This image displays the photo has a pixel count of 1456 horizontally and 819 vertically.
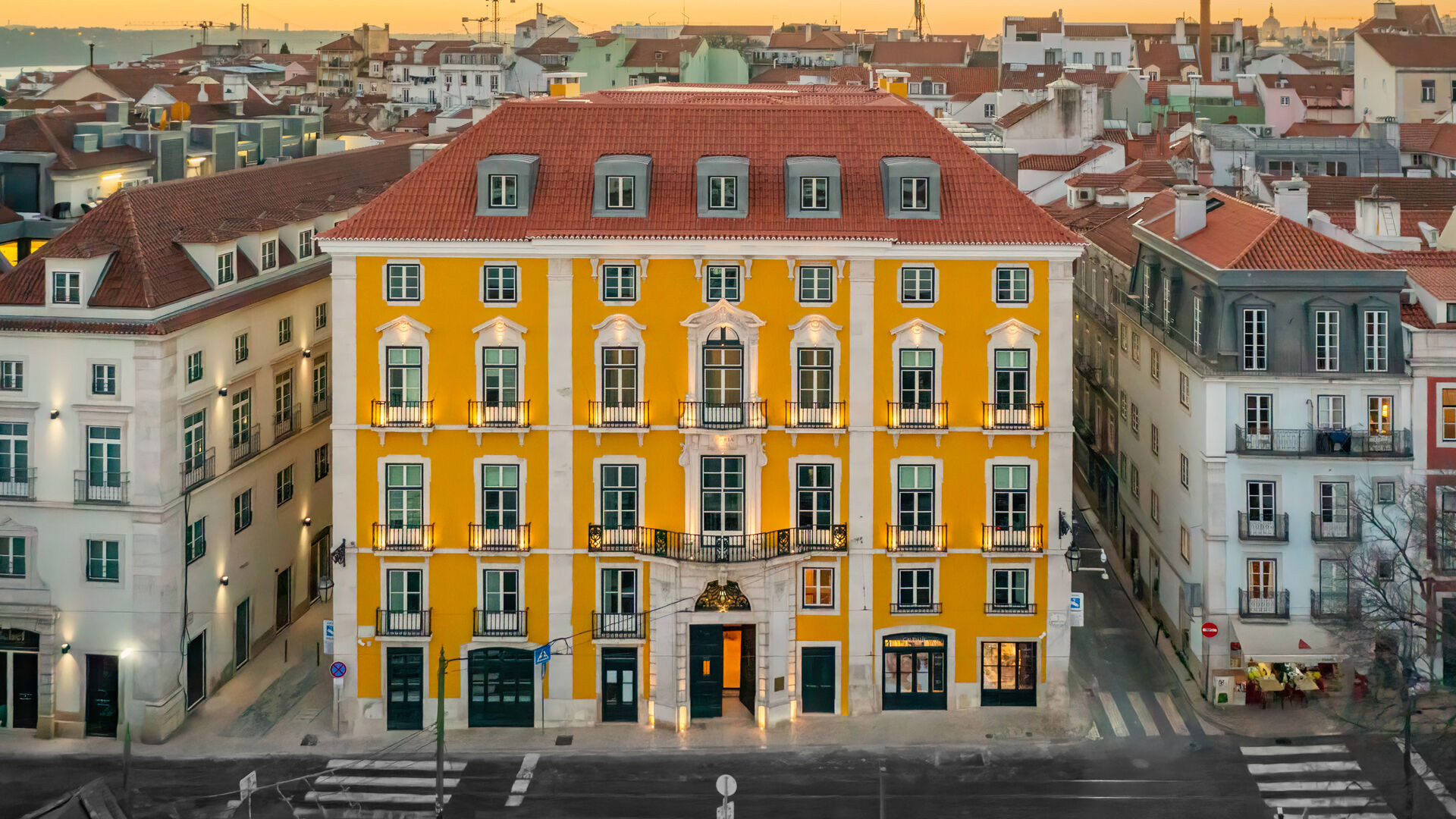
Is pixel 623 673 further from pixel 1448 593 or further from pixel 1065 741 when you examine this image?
pixel 1448 593

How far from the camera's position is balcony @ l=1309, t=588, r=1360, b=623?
67.4 m

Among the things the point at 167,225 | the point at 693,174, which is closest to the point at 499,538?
the point at 693,174

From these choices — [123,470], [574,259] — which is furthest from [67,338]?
[574,259]

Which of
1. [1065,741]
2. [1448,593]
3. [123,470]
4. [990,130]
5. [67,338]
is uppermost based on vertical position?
[990,130]

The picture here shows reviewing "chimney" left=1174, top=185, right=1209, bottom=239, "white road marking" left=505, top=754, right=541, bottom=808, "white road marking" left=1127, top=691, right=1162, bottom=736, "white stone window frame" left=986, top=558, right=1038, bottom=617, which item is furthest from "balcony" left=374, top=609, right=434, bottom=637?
"chimney" left=1174, top=185, right=1209, bottom=239

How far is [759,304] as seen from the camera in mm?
65812

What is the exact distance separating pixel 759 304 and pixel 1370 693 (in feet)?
86.8

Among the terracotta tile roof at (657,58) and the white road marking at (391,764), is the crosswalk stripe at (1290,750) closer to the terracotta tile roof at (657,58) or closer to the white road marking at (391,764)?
the white road marking at (391,764)

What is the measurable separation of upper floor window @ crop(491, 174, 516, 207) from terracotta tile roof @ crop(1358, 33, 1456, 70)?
118130mm

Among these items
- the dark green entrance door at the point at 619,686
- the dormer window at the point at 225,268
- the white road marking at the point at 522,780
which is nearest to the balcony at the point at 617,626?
the dark green entrance door at the point at 619,686

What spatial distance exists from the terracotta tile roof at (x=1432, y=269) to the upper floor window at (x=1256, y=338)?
639 cm

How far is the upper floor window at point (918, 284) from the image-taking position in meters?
65.8

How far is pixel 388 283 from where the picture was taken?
215 feet

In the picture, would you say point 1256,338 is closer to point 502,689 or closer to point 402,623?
point 502,689
